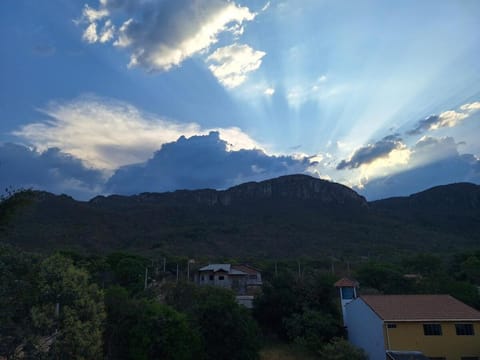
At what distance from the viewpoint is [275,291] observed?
29219 mm

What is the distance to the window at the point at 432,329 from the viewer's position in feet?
66.7

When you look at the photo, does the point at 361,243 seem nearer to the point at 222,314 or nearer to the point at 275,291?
the point at 275,291

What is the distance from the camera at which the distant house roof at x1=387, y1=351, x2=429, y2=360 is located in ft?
60.4

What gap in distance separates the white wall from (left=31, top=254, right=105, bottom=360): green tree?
14.9 meters

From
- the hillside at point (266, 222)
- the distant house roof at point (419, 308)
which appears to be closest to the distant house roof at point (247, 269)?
the hillside at point (266, 222)

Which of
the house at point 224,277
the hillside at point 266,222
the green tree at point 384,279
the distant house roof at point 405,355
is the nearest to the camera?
the distant house roof at point 405,355

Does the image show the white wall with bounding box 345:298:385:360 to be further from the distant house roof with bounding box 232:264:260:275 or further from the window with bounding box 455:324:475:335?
the distant house roof with bounding box 232:264:260:275

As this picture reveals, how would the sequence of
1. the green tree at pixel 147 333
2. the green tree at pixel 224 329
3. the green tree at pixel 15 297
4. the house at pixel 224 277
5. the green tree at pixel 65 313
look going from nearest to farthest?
the green tree at pixel 15 297
the green tree at pixel 65 313
the green tree at pixel 147 333
the green tree at pixel 224 329
the house at pixel 224 277

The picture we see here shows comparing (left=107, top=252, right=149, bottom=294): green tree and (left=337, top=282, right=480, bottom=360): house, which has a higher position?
(left=107, top=252, right=149, bottom=294): green tree

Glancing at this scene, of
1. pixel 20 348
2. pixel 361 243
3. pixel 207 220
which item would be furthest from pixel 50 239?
→ pixel 361 243

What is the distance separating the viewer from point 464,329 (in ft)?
66.5

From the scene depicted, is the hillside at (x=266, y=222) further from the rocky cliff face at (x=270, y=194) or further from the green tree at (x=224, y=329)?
the green tree at (x=224, y=329)

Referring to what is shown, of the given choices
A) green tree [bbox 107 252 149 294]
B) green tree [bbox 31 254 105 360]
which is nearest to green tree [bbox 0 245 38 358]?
green tree [bbox 31 254 105 360]

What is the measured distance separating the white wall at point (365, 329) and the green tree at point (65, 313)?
48.8ft
